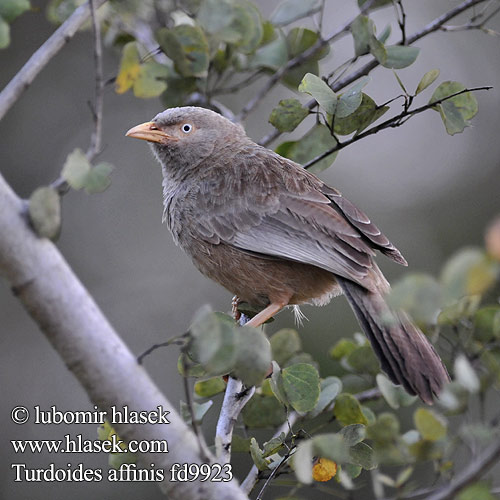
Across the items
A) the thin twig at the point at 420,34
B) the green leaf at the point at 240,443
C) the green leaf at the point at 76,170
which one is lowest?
the green leaf at the point at 240,443

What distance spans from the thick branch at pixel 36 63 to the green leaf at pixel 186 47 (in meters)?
0.53

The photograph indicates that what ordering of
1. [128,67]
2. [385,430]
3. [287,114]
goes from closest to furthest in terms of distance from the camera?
[385,430] → [128,67] → [287,114]

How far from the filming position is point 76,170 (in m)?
2.45

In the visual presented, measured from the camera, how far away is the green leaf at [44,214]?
2307mm

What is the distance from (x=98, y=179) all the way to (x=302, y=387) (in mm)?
1242

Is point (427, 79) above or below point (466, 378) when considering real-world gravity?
above

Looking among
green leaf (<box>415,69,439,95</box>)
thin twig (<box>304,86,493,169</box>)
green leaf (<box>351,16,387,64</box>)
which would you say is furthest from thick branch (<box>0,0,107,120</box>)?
green leaf (<box>415,69,439,95</box>)

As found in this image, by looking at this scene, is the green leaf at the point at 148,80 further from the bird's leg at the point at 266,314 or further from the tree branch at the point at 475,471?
the tree branch at the point at 475,471

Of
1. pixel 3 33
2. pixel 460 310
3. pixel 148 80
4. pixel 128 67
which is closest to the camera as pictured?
pixel 460 310

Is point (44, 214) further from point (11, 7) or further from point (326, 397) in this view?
point (326, 397)

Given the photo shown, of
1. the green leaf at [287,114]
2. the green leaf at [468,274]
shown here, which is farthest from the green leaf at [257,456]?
the green leaf at [287,114]

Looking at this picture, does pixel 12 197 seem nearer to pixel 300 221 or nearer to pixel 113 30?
pixel 300 221

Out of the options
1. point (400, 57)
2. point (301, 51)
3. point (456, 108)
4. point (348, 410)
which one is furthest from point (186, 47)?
point (348, 410)

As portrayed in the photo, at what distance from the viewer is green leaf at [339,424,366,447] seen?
2.94m
